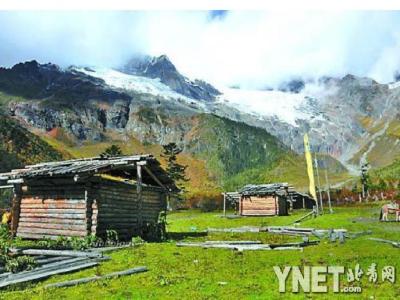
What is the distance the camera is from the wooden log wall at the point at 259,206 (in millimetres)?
62094

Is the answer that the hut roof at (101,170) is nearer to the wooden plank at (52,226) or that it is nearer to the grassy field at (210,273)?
the wooden plank at (52,226)

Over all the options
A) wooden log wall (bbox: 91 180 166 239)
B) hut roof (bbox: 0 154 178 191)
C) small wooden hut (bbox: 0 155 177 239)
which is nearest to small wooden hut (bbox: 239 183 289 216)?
hut roof (bbox: 0 154 178 191)

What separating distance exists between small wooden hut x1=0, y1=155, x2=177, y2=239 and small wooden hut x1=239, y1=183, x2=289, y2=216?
3260cm

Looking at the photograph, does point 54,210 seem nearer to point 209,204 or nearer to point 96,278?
point 96,278

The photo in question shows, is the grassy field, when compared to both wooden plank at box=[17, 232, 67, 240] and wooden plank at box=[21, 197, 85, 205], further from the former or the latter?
wooden plank at box=[17, 232, 67, 240]

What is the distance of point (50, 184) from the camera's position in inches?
1133

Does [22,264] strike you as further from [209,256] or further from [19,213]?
[19,213]

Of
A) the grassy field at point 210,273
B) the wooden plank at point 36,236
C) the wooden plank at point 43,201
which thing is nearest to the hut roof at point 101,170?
the wooden plank at point 43,201

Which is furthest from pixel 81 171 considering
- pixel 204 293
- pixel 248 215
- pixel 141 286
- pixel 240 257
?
pixel 248 215

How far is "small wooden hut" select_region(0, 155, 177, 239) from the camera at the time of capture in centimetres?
2673

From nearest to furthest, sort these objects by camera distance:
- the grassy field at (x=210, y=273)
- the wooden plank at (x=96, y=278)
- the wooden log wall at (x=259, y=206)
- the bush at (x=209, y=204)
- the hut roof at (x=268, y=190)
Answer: the grassy field at (x=210, y=273)
the wooden plank at (x=96, y=278)
the hut roof at (x=268, y=190)
the wooden log wall at (x=259, y=206)
the bush at (x=209, y=204)

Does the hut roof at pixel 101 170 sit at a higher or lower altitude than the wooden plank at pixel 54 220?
higher

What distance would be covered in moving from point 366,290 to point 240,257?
7.65m

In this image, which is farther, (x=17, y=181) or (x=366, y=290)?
(x=17, y=181)
